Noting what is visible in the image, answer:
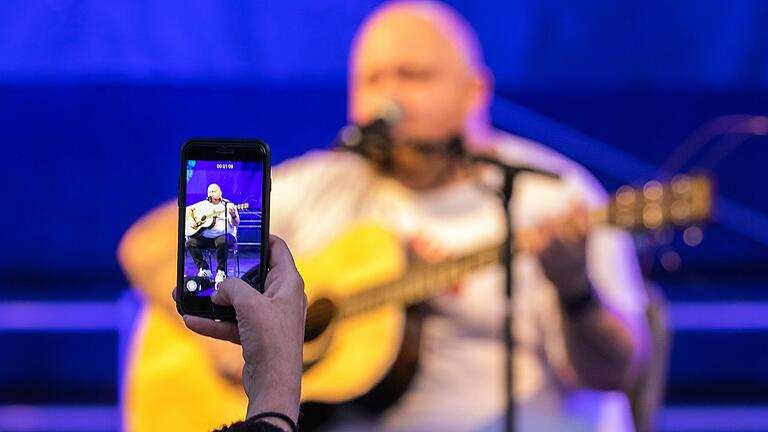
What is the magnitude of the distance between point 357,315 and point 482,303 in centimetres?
34

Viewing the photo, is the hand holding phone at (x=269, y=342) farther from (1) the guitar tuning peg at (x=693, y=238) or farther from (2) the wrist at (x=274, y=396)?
(1) the guitar tuning peg at (x=693, y=238)

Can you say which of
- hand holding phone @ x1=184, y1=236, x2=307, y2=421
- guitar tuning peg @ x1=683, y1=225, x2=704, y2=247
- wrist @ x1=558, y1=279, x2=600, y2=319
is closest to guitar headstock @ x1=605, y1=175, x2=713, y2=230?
wrist @ x1=558, y1=279, x2=600, y2=319

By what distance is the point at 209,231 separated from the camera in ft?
3.53

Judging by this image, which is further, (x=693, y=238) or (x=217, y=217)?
(x=693, y=238)

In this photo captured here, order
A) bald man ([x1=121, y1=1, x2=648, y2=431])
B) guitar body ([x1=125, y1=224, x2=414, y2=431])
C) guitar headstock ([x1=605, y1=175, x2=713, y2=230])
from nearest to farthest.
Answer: guitar headstock ([x1=605, y1=175, x2=713, y2=230]) < guitar body ([x1=125, y1=224, x2=414, y2=431]) < bald man ([x1=121, y1=1, x2=648, y2=431])

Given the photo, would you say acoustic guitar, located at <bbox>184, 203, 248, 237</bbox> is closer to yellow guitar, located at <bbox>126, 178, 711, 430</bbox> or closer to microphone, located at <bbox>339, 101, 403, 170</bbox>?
yellow guitar, located at <bbox>126, 178, 711, 430</bbox>

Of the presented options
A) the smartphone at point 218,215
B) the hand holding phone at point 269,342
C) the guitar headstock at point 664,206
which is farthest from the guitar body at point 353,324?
the hand holding phone at point 269,342

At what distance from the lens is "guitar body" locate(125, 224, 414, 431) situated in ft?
8.75

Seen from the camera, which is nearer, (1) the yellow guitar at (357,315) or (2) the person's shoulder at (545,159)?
(1) the yellow guitar at (357,315)

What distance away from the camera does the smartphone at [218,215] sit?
3.42 feet

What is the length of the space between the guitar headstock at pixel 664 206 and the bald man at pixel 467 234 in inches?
4.1

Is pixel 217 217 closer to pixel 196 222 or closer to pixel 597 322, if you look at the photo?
pixel 196 222

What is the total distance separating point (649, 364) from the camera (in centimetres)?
288

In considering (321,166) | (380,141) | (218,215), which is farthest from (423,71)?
(218,215)
